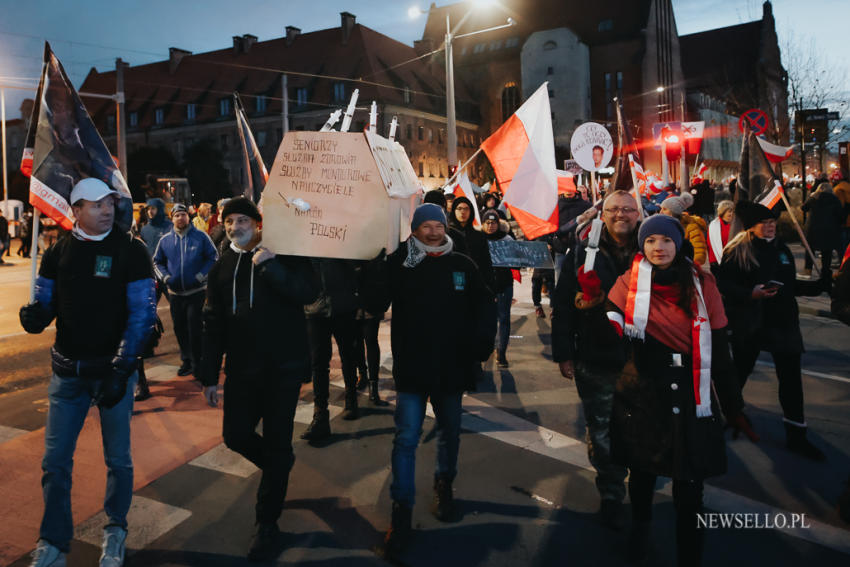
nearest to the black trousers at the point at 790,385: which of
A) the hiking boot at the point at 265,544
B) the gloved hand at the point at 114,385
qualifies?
the hiking boot at the point at 265,544

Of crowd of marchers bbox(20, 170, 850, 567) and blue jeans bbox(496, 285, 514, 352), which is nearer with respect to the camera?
crowd of marchers bbox(20, 170, 850, 567)

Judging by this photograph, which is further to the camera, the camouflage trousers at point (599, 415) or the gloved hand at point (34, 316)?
the camouflage trousers at point (599, 415)

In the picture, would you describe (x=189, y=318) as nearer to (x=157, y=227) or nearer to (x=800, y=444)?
(x=157, y=227)

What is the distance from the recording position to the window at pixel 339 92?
5800 centimetres

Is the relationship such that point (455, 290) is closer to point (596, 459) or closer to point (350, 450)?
point (596, 459)

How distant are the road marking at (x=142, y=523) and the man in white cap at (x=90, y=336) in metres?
0.26

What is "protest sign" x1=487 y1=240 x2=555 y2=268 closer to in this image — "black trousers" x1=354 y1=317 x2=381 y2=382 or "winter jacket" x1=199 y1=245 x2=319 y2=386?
"black trousers" x1=354 y1=317 x2=381 y2=382

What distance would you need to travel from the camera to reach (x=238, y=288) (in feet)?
12.9

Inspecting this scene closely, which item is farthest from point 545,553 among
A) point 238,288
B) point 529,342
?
point 529,342

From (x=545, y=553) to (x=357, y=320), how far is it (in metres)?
3.03

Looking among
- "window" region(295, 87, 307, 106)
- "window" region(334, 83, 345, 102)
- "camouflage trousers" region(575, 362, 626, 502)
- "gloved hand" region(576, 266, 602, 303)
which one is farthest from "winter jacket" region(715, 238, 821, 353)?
"window" region(295, 87, 307, 106)

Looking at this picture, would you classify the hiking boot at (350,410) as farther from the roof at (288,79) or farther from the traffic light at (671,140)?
the roof at (288,79)

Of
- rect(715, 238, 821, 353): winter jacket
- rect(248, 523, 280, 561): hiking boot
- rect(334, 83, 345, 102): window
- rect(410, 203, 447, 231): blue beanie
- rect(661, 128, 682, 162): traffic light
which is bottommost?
rect(248, 523, 280, 561): hiking boot

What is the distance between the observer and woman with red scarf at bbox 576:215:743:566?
3307mm
